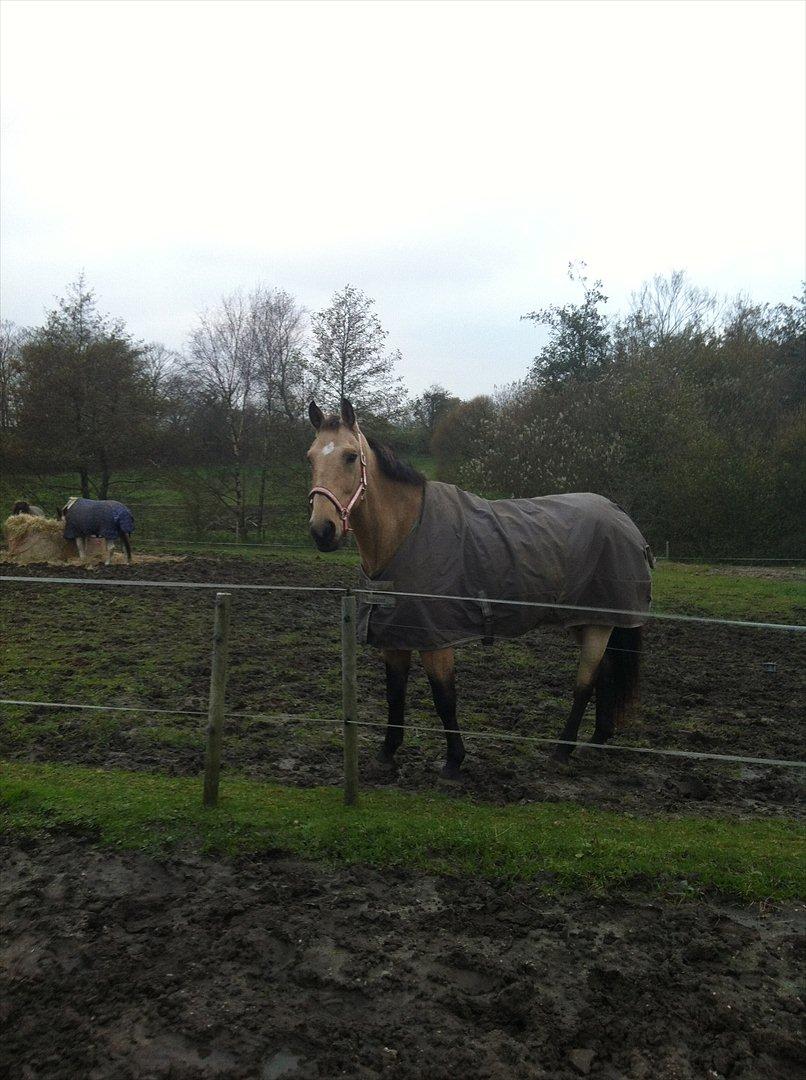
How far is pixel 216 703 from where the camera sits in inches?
169

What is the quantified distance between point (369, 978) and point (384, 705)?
344 centimetres

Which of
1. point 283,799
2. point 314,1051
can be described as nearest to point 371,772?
point 283,799

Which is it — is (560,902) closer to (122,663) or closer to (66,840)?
(66,840)

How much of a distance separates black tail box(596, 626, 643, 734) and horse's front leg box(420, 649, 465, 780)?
1267 millimetres

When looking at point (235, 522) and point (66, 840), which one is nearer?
point (66, 840)

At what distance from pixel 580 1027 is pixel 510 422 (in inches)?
943

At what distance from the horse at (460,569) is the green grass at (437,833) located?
26.2 inches

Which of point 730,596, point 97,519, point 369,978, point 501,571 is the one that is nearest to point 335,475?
point 501,571

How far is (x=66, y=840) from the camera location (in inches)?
153

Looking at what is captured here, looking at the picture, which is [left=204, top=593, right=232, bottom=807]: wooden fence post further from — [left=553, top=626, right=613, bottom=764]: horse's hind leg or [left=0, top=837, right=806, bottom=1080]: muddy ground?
[left=553, top=626, right=613, bottom=764]: horse's hind leg

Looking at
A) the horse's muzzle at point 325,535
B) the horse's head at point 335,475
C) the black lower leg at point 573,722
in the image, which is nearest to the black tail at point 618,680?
the black lower leg at point 573,722

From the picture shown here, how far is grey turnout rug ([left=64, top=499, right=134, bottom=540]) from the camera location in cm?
1539

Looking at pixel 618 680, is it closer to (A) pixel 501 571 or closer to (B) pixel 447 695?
(A) pixel 501 571

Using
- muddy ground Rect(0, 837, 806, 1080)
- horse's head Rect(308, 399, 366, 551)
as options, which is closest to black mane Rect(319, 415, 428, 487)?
horse's head Rect(308, 399, 366, 551)
